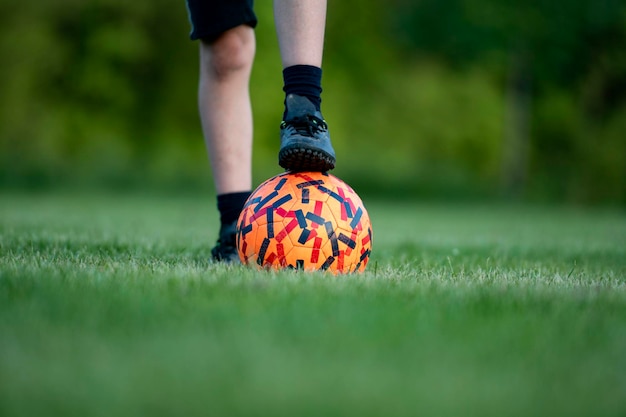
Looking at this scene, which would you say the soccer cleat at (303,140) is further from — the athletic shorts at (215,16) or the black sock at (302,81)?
the athletic shorts at (215,16)

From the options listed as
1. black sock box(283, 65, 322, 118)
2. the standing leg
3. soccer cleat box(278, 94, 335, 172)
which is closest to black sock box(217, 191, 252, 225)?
the standing leg

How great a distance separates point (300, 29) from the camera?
8.75 feet

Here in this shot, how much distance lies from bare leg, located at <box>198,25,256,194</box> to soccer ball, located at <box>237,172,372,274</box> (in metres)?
0.63

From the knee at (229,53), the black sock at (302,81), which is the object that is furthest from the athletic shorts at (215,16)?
the black sock at (302,81)

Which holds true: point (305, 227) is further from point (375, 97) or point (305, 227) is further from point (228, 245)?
point (375, 97)

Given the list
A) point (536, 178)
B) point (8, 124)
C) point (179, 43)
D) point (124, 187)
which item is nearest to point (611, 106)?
point (536, 178)

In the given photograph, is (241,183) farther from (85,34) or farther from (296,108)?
(85,34)

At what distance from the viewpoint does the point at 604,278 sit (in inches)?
114

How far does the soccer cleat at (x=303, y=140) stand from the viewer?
2.54 meters

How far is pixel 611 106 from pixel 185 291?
25.1 meters

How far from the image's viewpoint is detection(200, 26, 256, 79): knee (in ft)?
10.8

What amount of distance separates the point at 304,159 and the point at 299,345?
1.19m

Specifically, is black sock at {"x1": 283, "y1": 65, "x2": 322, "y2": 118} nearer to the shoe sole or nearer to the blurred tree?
the shoe sole

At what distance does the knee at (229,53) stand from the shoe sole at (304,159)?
898 millimetres
